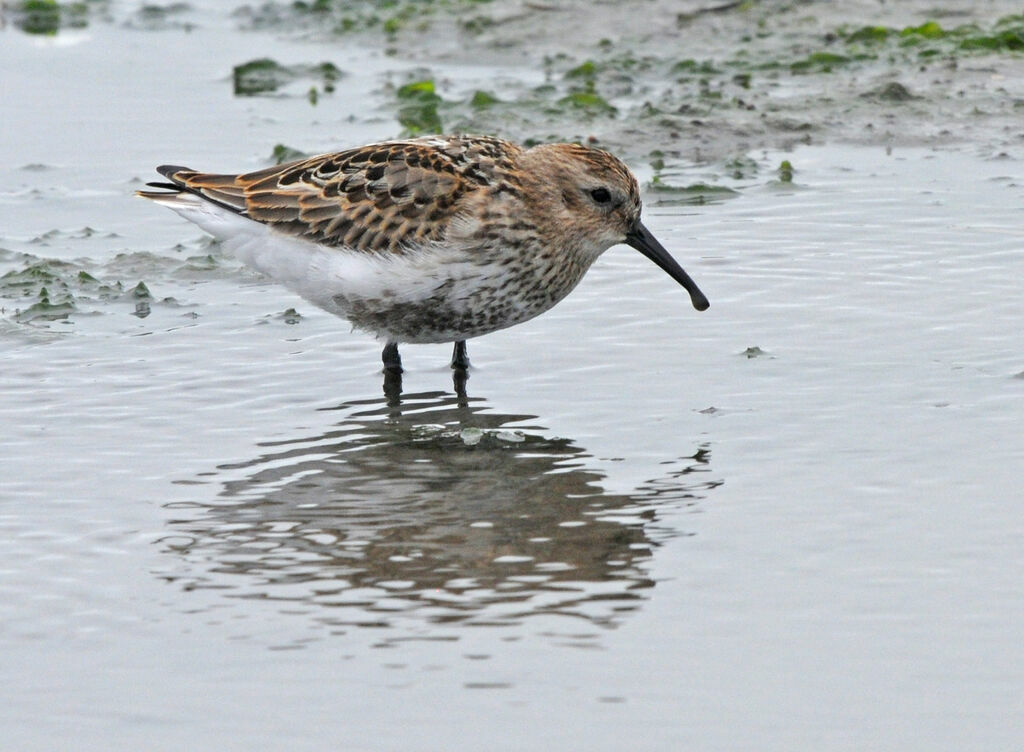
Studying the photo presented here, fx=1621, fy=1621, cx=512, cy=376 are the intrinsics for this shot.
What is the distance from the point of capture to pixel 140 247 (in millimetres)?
11516

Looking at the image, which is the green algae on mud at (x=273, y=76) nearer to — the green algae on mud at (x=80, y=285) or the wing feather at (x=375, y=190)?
the green algae on mud at (x=80, y=285)

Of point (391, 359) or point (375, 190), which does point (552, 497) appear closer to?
point (391, 359)

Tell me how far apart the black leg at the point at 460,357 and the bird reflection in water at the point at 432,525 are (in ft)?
2.54

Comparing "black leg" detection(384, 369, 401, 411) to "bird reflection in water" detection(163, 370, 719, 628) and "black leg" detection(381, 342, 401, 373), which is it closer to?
"black leg" detection(381, 342, 401, 373)

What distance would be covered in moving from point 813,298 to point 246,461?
3.93 meters

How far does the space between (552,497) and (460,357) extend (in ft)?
6.95

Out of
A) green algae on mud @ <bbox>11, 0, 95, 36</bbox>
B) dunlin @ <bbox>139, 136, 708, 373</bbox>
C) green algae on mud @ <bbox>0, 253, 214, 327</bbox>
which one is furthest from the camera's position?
green algae on mud @ <bbox>11, 0, 95, 36</bbox>

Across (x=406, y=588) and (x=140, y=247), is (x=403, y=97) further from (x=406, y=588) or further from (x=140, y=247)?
(x=406, y=588)

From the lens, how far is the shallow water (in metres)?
5.32

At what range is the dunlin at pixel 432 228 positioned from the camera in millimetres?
8641

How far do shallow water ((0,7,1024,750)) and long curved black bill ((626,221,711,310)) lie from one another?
0.30 metres

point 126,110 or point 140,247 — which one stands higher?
point 126,110

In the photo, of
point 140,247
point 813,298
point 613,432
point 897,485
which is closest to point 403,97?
point 140,247

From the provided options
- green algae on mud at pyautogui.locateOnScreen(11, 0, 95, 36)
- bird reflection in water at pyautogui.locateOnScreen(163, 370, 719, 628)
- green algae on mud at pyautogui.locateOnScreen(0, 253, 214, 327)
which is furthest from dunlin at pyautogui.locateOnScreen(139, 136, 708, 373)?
green algae on mud at pyautogui.locateOnScreen(11, 0, 95, 36)
